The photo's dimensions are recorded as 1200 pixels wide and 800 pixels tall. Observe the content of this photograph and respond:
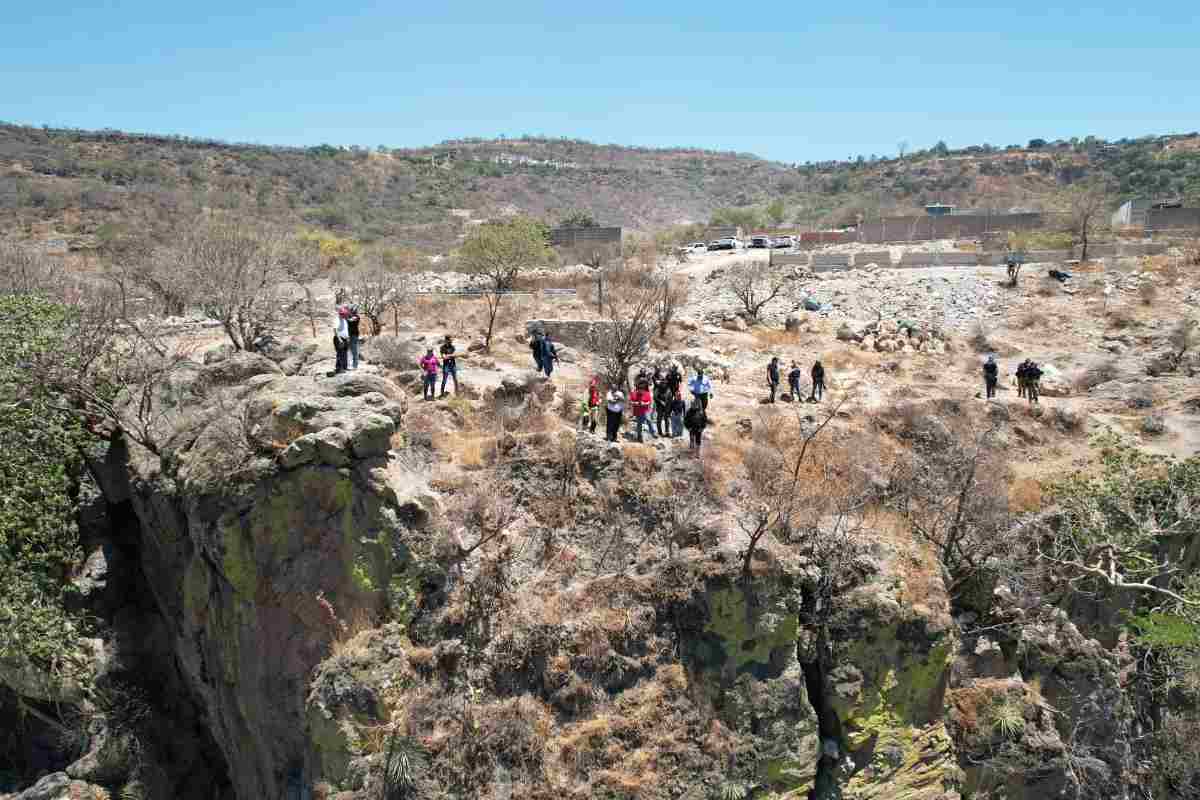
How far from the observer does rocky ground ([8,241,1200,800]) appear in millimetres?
9695

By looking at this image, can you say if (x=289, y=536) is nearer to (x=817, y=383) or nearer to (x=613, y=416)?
(x=613, y=416)

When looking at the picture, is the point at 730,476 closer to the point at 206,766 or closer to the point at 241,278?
the point at 206,766

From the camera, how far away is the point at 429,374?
15234 millimetres

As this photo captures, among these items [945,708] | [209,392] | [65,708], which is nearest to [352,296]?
[209,392]

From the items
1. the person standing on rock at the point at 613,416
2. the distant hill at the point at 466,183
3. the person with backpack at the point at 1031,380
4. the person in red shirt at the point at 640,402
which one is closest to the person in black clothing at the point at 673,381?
the person in red shirt at the point at 640,402

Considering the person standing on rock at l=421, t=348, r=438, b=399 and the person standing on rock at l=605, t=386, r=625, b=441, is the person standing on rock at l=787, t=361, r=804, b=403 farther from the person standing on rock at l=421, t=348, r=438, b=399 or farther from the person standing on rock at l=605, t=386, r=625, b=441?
the person standing on rock at l=421, t=348, r=438, b=399

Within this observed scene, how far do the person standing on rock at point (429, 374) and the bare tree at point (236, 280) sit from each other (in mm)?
4721

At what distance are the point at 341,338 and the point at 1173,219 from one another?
128 ft

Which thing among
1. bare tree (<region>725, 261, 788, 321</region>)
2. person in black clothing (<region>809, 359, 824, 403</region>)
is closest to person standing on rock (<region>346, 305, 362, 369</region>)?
person in black clothing (<region>809, 359, 824, 403</region>)

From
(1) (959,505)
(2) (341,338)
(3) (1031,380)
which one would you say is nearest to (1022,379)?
(3) (1031,380)

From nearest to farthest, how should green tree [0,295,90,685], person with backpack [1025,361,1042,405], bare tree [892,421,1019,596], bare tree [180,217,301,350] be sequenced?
green tree [0,295,90,685], bare tree [892,421,1019,596], bare tree [180,217,301,350], person with backpack [1025,361,1042,405]

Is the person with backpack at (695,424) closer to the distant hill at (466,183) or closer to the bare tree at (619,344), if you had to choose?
the bare tree at (619,344)

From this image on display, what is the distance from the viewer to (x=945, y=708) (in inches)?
456

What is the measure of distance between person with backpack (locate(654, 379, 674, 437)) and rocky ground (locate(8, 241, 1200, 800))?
919mm
